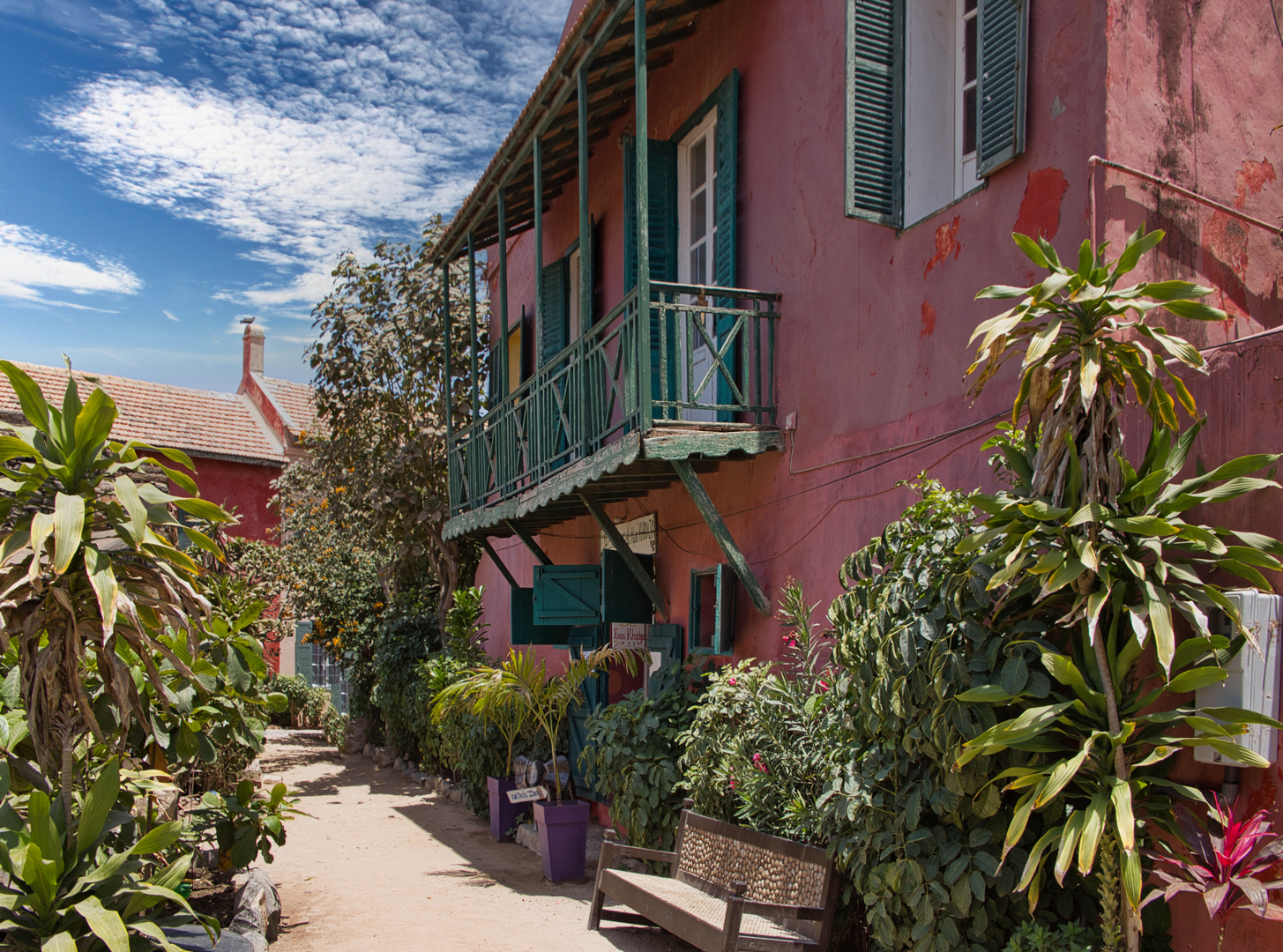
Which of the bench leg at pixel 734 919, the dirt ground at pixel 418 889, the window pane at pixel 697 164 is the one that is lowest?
the dirt ground at pixel 418 889

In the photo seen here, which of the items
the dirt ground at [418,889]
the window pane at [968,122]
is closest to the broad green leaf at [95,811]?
the dirt ground at [418,889]

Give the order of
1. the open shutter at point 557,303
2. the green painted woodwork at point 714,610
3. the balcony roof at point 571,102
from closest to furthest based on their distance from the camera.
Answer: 1. the green painted woodwork at point 714,610
2. the balcony roof at point 571,102
3. the open shutter at point 557,303

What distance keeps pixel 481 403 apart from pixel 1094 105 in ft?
31.9

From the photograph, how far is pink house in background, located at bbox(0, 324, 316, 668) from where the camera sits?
21.8 metres

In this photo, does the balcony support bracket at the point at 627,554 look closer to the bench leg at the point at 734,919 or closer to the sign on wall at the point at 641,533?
the sign on wall at the point at 641,533

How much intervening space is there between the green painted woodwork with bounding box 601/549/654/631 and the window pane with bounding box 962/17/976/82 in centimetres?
465

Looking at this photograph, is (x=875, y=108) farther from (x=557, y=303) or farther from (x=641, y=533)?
(x=557, y=303)

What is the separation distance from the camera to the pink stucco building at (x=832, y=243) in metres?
4.65

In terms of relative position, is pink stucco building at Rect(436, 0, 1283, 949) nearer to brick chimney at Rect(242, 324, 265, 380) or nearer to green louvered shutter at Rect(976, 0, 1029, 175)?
green louvered shutter at Rect(976, 0, 1029, 175)

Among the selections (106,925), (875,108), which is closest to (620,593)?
(875,108)

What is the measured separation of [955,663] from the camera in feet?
13.2

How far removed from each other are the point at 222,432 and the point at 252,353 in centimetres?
432

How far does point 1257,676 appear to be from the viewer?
12.1ft

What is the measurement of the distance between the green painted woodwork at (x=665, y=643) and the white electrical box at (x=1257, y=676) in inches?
191
